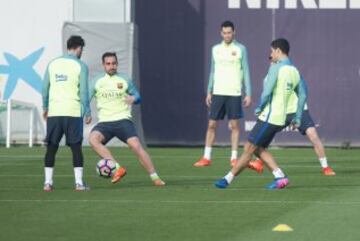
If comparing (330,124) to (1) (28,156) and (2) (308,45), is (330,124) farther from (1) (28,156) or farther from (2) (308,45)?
(1) (28,156)

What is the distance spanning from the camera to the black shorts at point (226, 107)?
68.8ft

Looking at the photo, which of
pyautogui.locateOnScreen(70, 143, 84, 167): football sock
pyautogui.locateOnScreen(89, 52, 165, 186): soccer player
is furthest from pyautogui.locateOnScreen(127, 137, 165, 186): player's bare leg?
pyautogui.locateOnScreen(70, 143, 84, 167): football sock

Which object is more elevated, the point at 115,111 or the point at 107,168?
the point at 115,111

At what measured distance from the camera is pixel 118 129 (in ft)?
56.1

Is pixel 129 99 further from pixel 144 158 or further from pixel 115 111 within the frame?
pixel 144 158

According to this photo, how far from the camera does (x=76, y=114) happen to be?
1625 centimetres

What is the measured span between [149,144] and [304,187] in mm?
11372

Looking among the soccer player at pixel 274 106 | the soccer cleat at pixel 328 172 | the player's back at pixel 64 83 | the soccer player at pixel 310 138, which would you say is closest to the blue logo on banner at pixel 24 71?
the soccer player at pixel 310 138

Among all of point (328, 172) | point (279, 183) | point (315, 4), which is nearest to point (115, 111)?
point (279, 183)

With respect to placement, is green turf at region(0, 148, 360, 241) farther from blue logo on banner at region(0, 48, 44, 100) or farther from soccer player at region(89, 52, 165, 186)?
blue logo on banner at region(0, 48, 44, 100)

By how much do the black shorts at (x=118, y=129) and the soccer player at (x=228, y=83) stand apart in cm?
378

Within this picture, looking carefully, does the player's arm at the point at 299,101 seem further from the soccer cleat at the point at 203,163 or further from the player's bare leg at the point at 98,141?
the soccer cleat at the point at 203,163

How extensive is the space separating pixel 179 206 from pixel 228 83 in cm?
707

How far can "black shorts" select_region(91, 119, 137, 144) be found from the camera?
1705cm
